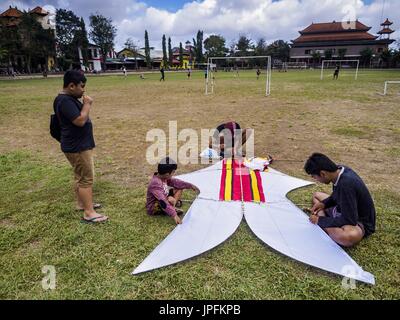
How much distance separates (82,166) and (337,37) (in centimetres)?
7356

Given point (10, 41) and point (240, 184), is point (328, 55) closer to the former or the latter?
point (10, 41)

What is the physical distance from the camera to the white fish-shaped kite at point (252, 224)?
8.23 ft

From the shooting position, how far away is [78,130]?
115 inches

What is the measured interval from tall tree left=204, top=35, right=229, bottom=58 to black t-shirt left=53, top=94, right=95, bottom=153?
67.4 m

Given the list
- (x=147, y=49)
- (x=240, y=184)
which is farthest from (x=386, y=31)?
(x=240, y=184)

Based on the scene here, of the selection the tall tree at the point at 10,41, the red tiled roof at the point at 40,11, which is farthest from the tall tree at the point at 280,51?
the red tiled roof at the point at 40,11

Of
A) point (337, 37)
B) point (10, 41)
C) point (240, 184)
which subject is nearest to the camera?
point (240, 184)

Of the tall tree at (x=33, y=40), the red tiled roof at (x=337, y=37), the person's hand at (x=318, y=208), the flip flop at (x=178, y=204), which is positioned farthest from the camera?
the red tiled roof at (x=337, y=37)

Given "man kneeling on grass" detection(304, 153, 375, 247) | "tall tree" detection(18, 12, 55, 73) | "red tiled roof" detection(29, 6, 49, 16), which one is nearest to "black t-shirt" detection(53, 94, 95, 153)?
"man kneeling on grass" detection(304, 153, 375, 247)

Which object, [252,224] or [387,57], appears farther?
[387,57]

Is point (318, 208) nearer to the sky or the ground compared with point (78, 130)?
nearer to the ground

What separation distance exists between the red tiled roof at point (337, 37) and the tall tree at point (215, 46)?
1694 cm

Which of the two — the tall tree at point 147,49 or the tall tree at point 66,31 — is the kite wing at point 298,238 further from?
the tall tree at point 147,49

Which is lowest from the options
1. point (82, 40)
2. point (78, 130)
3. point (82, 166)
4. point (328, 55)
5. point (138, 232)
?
point (138, 232)
